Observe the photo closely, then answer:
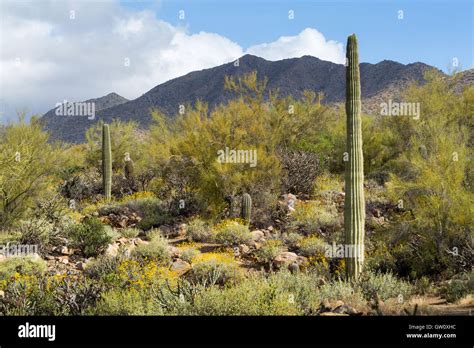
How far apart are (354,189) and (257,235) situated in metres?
4.39

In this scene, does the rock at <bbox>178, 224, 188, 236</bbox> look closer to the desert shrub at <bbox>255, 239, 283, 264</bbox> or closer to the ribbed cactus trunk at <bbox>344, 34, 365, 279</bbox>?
the desert shrub at <bbox>255, 239, 283, 264</bbox>

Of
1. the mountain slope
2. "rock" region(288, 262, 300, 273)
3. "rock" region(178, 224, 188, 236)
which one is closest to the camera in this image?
"rock" region(288, 262, 300, 273)

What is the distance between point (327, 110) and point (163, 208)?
424 inches

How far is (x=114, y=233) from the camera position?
1230cm

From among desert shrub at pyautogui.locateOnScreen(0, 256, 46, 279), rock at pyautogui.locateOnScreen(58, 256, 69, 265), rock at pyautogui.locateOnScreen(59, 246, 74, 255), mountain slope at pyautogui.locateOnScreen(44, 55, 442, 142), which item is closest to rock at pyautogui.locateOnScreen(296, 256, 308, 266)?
rock at pyautogui.locateOnScreen(58, 256, 69, 265)

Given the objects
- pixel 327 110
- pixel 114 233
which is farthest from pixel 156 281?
pixel 327 110

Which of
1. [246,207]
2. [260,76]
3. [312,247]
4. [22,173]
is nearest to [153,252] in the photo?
[312,247]

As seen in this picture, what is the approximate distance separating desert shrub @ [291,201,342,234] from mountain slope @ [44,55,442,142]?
39497 millimetres

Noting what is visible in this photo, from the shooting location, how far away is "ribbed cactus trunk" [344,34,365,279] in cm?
852

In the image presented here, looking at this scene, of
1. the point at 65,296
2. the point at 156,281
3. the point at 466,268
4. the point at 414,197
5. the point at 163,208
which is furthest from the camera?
the point at 163,208

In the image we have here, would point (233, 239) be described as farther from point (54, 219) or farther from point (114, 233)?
point (54, 219)

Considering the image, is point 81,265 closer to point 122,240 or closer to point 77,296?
point 122,240

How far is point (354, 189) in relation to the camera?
8.82 meters

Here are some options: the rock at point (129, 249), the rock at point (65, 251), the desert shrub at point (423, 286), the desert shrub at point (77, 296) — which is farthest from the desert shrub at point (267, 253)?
the rock at point (65, 251)
